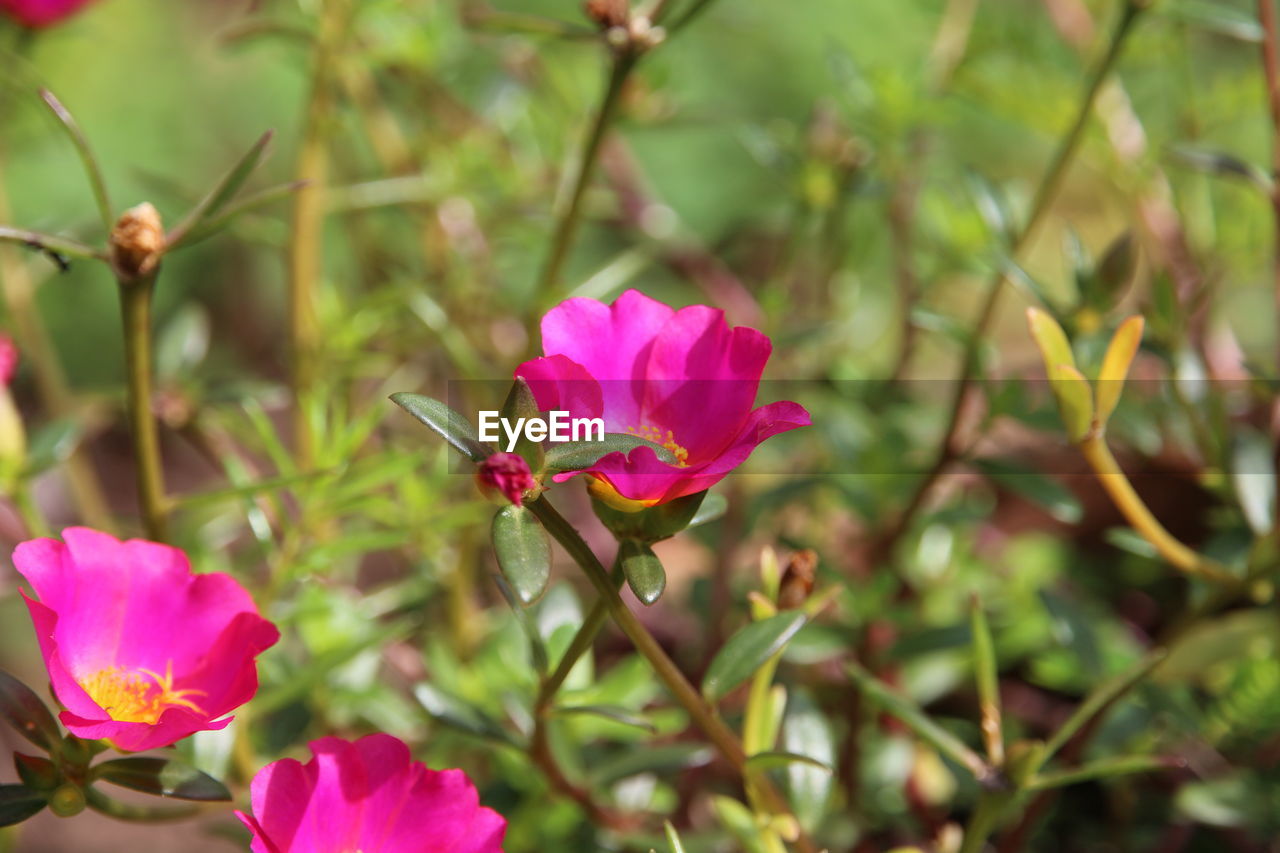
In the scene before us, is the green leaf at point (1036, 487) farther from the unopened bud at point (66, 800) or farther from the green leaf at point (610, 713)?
the unopened bud at point (66, 800)

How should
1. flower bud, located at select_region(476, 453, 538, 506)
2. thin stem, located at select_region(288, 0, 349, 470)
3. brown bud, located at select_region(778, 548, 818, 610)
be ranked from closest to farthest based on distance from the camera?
flower bud, located at select_region(476, 453, 538, 506) < brown bud, located at select_region(778, 548, 818, 610) < thin stem, located at select_region(288, 0, 349, 470)

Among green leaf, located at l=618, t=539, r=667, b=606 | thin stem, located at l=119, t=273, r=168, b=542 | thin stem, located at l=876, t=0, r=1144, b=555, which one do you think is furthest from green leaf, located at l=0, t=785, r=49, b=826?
thin stem, located at l=876, t=0, r=1144, b=555

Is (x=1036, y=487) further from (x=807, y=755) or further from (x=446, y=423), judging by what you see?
(x=446, y=423)

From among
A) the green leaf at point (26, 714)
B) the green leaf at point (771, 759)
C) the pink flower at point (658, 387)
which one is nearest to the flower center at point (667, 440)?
the pink flower at point (658, 387)

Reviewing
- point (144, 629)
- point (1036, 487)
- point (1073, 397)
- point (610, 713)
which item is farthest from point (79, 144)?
point (1036, 487)

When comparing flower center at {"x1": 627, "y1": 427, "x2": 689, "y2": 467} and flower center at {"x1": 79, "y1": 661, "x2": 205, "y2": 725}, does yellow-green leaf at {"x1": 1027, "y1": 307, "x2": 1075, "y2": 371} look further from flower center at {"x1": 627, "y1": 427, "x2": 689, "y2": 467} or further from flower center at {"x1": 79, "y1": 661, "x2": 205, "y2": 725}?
flower center at {"x1": 79, "y1": 661, "x2": 205, "y2": 725}

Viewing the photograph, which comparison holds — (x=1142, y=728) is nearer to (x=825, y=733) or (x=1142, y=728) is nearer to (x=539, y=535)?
(x=825, y=733)

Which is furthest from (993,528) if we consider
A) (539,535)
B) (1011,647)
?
(539,535)
